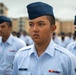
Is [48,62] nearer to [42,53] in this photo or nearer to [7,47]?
[42,53]

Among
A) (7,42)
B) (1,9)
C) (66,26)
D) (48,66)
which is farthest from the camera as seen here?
(66,26)

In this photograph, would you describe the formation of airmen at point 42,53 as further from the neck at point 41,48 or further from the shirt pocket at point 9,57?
the shirt pocket at point 9,57

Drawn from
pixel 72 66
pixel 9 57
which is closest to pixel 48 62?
pixel 72 66

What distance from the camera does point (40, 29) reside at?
312cm

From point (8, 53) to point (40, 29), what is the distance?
253cm

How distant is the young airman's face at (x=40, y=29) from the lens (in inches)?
122

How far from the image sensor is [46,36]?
3178 mm

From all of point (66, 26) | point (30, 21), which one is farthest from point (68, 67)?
point (66, 26)

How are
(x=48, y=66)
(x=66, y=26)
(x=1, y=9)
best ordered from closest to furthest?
1. (x=48, y=66)
2. (x=1, y=9)
3. (x=66, y=26)

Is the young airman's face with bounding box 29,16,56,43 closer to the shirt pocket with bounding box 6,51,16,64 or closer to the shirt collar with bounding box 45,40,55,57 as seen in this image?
the shirt collar with bounding box 45,40,55,57

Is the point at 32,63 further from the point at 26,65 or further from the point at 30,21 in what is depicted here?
the point at 30,21

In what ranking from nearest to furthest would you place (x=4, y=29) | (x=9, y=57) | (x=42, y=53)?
(x=42, y=53) < (x=9, y=57) < (x=4, y=29)

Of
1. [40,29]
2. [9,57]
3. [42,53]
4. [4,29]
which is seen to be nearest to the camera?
[40,29]

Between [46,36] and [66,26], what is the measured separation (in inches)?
5011
